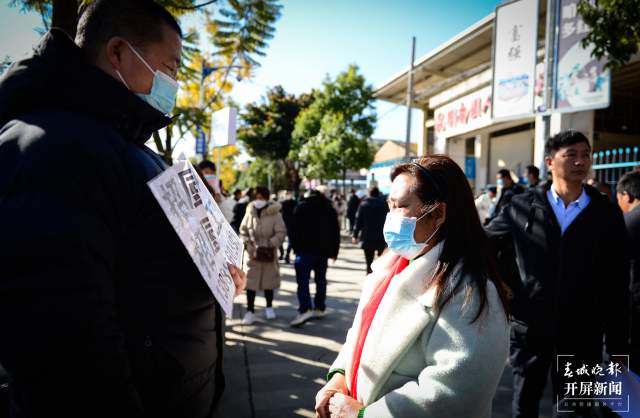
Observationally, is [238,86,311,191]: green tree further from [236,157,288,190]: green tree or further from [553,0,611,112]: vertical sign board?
[553,0,611,112]: vertical sign board

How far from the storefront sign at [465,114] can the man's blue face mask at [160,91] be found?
16.9m

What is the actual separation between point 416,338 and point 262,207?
493 centimetres

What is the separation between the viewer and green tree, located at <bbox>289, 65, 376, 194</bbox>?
23.1 metres

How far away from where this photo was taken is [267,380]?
390cm

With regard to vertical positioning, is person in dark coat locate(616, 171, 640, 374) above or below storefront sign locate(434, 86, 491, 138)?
below

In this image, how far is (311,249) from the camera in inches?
234

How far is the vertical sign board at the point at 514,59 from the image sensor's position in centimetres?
930

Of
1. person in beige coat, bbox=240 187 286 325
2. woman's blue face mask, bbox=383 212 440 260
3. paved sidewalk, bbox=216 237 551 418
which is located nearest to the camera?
woman's blue face mask, bbox=383 212 440 260

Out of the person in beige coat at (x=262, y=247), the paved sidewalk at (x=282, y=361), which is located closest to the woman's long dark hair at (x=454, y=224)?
the paved sidewalk at (x=282, y=361)

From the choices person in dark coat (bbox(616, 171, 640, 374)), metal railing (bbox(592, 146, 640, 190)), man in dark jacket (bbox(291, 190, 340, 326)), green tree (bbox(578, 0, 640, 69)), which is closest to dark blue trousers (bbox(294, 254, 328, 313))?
man in dark jacket (bbox(291, 190, 340, 326))

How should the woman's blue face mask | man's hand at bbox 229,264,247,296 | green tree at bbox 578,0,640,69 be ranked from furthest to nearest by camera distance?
green tree at bbox 578,0,640,69
the woman's blue face mask
man's hand at bbox 229,264,247,296

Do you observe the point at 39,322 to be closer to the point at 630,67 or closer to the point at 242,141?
the point at 630,67

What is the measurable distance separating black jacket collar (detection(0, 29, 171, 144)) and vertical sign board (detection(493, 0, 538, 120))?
967 cm

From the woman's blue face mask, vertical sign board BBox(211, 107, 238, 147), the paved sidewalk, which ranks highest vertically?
vertical sign board BBox(211, 107, 238, 147)
